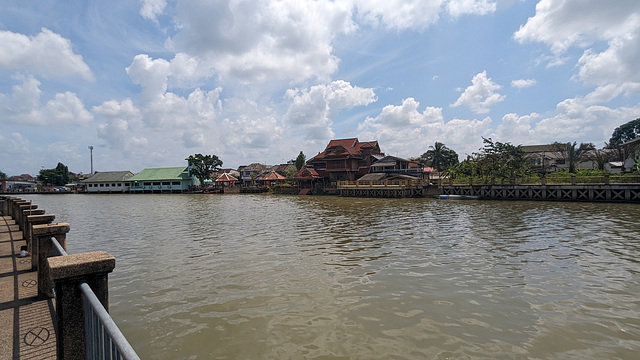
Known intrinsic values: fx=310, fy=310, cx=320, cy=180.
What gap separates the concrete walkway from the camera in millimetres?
4035

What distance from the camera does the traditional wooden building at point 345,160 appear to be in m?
64.4

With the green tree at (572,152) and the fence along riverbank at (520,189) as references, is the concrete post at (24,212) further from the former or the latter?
the green tree at (572,152)

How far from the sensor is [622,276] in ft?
30.1

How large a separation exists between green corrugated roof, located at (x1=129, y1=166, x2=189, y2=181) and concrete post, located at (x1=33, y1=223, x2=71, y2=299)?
84521 mm

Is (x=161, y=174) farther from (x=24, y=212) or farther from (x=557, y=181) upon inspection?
(x=557, y=181)

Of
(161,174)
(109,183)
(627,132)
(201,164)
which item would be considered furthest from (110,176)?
(627,132)

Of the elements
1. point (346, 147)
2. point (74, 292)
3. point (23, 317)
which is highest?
point (346, 147)

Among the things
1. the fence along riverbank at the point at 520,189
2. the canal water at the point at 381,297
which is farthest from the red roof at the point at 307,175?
the canal water at the point at 381,297

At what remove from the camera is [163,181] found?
8500cm

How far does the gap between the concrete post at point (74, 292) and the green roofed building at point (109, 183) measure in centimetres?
9884

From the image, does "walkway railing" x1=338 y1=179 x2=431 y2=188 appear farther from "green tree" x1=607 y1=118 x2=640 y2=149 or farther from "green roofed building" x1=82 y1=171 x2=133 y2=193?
"green tree" x1=607 y1=118 x2=640 y2=149

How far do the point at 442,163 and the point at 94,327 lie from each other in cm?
9009

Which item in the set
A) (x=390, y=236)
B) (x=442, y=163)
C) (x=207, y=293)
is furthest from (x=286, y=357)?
(x=442, y=163)

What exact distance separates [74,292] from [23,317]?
2.77 meters
